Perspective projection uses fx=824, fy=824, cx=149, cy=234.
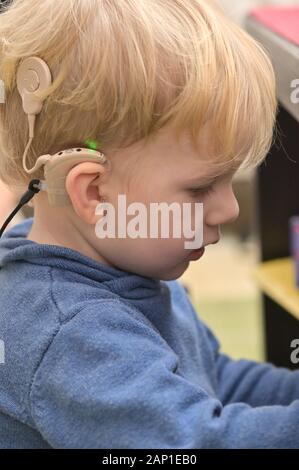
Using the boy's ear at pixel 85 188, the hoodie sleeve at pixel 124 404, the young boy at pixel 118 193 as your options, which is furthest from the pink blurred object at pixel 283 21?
the hoodie sleeve at pixel 124 404

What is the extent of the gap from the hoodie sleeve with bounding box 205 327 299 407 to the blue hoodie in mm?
236

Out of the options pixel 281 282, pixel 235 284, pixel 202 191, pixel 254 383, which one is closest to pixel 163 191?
pixel 202 191

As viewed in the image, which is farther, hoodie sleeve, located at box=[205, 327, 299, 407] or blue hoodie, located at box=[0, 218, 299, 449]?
hoodie sleeve, located at box=[205, 327, 299, 407]

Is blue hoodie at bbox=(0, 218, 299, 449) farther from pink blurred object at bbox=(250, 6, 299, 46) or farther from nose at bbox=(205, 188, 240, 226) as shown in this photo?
pink blurred object at bbox=(250, 6, 299, 46)

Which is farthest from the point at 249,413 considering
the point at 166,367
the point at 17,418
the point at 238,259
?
the point at 238,259

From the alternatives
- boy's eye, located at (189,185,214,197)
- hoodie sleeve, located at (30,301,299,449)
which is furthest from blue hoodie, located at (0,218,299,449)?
boy's eye, located at (189,185,214,197)

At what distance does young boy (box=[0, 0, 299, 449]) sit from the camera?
70 cm

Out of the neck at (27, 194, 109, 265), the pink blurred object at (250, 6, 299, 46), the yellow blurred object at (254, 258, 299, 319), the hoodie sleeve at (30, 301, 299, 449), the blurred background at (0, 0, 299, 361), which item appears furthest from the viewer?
the blurred background at (0, 0, 299, 361)

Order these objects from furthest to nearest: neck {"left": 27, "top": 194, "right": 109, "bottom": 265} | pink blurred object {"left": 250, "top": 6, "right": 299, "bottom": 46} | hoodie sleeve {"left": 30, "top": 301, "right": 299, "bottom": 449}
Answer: pink blurred object {"left": 250, "top": 6, "right": 299, "bottom": 46} → neck {"left": 27, "top": 194, "right": 109, "bottom": 265} → hoodie sleeve {"left": 30, "top": 301, "right": 299, "bottom": 449}

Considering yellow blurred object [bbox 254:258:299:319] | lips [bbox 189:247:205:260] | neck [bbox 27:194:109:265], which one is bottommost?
yellow blurred object [bbox 254:258:299:319]

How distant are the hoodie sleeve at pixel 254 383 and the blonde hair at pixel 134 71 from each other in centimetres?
34

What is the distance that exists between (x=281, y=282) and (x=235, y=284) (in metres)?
0.91

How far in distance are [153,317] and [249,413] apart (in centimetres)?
16

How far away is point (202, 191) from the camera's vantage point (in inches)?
30.7
